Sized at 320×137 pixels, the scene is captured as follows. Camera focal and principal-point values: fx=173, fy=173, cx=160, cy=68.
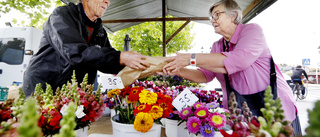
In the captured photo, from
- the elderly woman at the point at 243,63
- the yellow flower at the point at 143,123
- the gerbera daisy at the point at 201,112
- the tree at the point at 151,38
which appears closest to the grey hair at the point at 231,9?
the elderly woman at the point at 243,63

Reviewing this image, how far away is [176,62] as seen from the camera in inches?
55.4

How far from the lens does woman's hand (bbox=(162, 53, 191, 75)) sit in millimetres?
1377

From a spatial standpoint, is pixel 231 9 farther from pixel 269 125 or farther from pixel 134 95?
pixel 269 125

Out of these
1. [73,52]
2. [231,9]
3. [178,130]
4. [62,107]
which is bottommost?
[178,130]

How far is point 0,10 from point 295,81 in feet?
37.8

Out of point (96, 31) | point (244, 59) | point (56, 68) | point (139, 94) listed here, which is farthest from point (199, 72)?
point (56, 68)

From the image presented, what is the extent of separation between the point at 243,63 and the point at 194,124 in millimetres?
604

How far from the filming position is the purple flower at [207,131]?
3.20ft

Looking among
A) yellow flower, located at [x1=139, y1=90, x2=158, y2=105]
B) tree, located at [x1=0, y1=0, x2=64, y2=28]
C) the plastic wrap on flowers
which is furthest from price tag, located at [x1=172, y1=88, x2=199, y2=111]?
tree, located at [x1=0, y1=0, x2=64, y2=28]

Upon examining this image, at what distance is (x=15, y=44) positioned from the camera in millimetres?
5348

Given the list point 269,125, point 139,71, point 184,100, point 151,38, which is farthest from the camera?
point 151,38

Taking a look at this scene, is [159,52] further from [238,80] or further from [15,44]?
[238,80]

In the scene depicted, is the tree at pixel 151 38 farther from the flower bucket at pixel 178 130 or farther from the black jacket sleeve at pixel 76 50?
the flower bucket at pixel 178 130

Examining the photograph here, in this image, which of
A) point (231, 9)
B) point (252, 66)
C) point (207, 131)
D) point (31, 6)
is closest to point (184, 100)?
point (207, 131)
